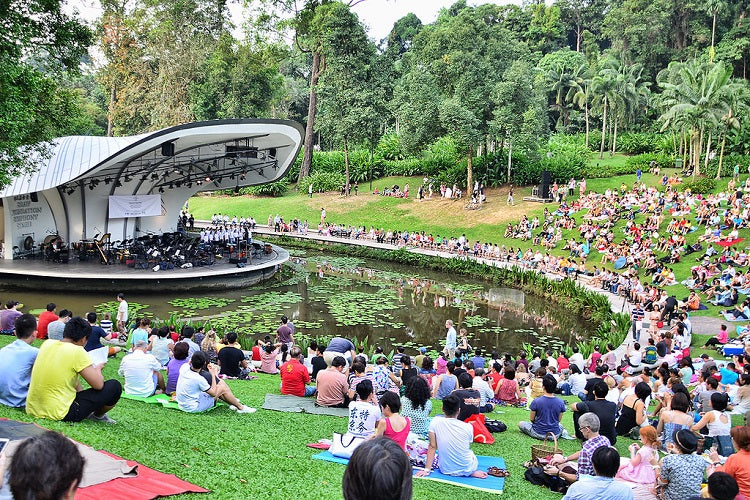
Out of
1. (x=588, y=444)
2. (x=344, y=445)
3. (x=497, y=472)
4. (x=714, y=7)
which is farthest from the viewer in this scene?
(x=714, y=7)

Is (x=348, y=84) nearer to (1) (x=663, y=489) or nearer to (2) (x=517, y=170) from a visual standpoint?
(2) (x=517, y=170)

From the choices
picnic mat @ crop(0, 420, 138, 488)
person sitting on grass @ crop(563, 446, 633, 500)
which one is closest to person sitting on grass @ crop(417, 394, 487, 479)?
person sitting on grass @ crop(563, 446, 633, 500)

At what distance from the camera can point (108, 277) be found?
21297 mm

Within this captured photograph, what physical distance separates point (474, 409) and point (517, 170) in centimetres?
3324

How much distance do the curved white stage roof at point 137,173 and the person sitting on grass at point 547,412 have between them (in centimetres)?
1767

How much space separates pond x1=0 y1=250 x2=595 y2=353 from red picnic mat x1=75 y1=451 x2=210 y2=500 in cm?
992

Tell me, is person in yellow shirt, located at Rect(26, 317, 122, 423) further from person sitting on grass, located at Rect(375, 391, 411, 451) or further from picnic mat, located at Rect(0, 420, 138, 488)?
person sitting on grass, located at Rect(375, 391, 411, 451)

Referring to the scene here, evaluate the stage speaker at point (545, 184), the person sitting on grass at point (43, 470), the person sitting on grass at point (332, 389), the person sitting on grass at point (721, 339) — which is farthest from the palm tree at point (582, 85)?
the person sitting on grass at point (43, 470)

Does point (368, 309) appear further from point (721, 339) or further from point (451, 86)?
point (451, 86)

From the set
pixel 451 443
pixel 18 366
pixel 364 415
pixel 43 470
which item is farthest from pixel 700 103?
pixel 43 470

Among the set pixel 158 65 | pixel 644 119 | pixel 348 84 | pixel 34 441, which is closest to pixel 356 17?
pixel 348 84

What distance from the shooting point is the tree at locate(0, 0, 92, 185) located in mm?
13555

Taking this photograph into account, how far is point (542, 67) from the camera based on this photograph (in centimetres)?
5675

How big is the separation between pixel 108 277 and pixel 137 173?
23.0 ft
